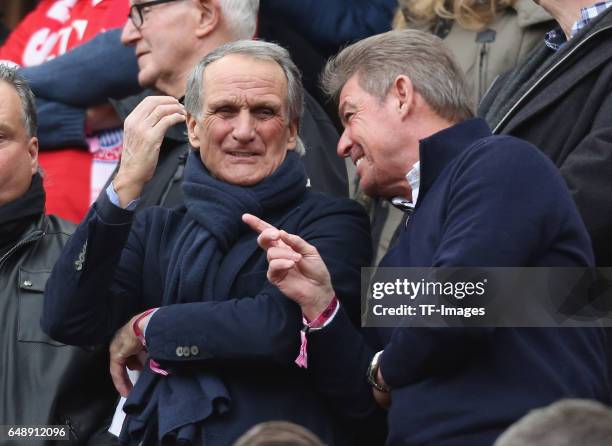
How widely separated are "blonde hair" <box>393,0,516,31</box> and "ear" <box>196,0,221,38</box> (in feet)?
2.73

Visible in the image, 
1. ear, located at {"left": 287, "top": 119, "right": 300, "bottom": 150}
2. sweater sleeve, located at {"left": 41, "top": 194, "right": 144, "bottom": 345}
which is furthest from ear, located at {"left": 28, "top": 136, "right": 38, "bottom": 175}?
ear, located at {"left": 287, "top": 119, "right": 300, "bottom": 150}

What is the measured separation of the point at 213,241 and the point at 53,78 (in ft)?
7.02

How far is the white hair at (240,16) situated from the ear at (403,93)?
4.78ft

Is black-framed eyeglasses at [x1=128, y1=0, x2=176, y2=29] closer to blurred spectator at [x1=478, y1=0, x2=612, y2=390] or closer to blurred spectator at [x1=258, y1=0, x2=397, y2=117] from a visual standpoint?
blurred spectator at [x1=258, y1=0, x2=397, y2=117]

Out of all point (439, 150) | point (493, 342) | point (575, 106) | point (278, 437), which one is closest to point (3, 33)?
point (575, 106)

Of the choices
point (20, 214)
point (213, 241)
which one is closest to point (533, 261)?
point (213, 241)

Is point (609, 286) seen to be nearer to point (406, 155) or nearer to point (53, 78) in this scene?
point (406, 155)

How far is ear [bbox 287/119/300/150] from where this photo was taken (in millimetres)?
4691

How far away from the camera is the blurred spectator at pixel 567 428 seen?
2695 mm

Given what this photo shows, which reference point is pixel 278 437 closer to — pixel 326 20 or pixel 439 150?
pixel 439 150

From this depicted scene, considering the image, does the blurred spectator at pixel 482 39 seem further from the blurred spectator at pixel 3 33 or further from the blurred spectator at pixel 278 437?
the blurred spectator at pixel 3 33

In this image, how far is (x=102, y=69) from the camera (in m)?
6.18

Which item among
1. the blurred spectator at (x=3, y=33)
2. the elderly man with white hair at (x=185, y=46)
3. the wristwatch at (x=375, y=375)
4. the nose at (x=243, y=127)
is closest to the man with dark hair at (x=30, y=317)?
the elderly man with white hair at (x=185, y=46)

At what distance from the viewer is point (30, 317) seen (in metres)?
4.78
